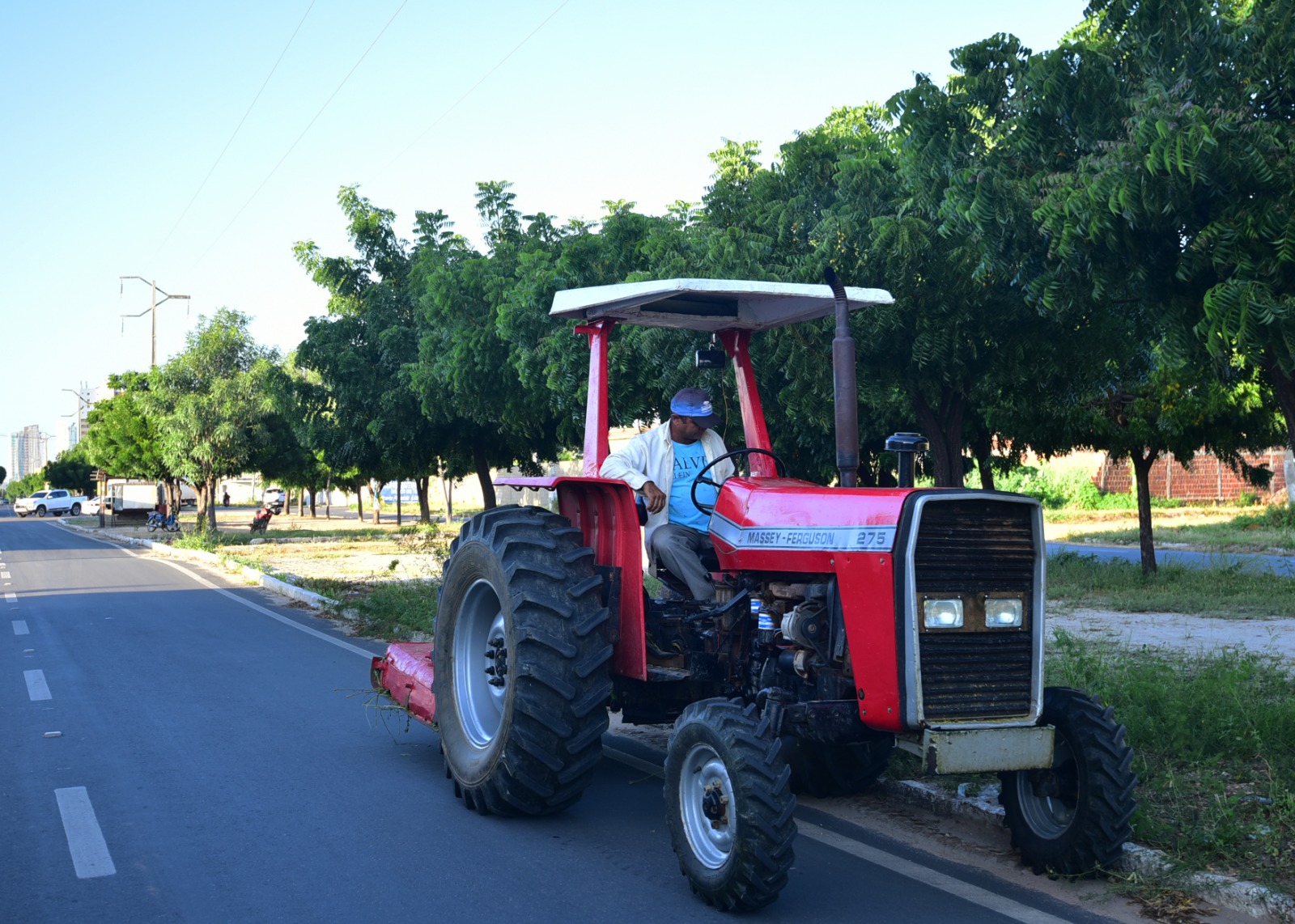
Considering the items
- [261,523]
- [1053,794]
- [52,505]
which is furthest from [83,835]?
[52,505]

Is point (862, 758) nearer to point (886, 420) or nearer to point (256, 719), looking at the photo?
point (256, 719)

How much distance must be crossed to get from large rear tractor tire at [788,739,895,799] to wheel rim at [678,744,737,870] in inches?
61.4

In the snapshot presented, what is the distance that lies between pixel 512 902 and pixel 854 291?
337cm

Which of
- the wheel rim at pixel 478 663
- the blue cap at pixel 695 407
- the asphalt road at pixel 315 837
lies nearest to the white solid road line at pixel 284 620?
the asphalt road at pixel 315 837

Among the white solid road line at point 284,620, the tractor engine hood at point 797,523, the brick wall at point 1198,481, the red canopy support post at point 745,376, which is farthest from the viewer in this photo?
the brick wall at point 1198,481

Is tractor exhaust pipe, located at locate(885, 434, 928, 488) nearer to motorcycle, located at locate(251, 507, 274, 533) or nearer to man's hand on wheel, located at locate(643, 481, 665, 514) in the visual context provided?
man's hand on wheel, located at locate(643, 481, 665, 514)

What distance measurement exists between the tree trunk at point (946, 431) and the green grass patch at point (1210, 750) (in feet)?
15.8

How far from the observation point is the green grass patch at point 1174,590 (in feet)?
46.3

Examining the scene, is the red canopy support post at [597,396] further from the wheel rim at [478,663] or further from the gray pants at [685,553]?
the wheel rim at [478,663]

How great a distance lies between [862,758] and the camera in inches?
254

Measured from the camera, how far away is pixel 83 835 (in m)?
5.82

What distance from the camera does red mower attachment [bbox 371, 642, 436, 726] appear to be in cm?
713

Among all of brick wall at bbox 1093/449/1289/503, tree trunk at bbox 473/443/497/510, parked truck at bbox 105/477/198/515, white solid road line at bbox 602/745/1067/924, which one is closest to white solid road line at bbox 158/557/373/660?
tree trunk at bbox 473/443/497/510

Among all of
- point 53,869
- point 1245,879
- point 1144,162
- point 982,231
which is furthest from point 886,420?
point 53,869
